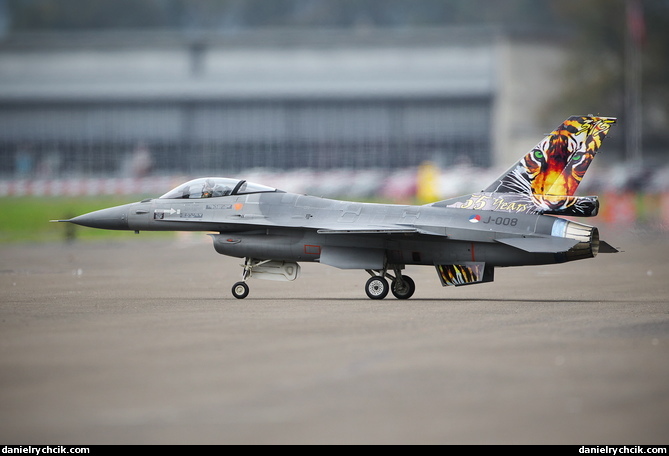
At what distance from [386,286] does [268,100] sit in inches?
3321

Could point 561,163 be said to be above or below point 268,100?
below

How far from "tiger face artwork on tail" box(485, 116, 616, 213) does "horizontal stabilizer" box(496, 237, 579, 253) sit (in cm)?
56

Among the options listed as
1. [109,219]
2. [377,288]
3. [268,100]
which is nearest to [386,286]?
[377,288]

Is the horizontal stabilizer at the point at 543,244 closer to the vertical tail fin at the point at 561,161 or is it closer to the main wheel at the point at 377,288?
the vertical tail fin at the point at 561,161

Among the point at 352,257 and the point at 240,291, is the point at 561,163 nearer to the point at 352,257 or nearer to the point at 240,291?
the point at 352,257

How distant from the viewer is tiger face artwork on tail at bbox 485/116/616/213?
1909cm

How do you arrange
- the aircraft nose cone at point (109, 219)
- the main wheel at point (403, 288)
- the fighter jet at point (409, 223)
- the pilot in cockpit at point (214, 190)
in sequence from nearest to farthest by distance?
the fighter jet at point (409, 223) < the main wheel at point (403, 288) < the pilot in cockpit at point (214, 190) < the aircraft nose cone at point (109, 219)

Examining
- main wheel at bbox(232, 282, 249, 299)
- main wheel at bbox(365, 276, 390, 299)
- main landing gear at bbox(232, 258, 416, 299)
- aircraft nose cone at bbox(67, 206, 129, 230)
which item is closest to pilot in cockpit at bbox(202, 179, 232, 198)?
main landing gear at bbox(232, 258, 416, 299)

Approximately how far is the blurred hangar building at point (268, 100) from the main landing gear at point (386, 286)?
78.7 metres

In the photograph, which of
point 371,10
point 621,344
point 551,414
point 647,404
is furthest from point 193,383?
point 371,10

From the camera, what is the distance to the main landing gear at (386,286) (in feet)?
66.1

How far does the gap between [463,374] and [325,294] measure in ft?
33.8

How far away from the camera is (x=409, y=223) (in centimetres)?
1988

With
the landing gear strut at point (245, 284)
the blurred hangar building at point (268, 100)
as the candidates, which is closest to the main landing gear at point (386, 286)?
the landing gear strut at point (245, 284)
